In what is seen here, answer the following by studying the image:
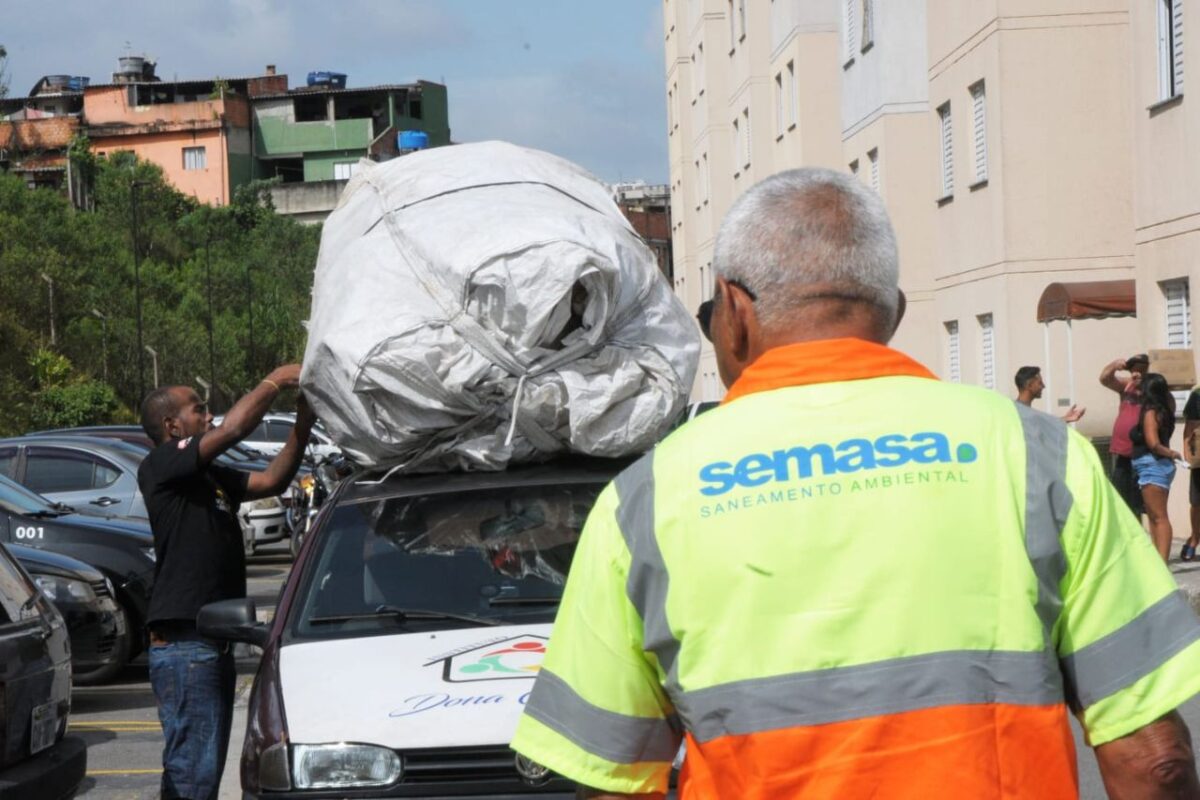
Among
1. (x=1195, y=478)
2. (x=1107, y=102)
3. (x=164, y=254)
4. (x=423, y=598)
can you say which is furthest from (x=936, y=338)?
(x=164, y=254)

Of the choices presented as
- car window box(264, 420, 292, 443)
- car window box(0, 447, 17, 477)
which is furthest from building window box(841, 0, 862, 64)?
car window box(0, 447, 17, 477)

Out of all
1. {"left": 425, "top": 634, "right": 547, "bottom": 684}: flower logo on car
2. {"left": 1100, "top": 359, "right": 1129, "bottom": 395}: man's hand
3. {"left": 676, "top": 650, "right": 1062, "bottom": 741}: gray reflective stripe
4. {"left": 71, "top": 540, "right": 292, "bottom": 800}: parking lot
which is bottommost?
{"left": 71, "top": 540, "right": 292, "bottom": 800}: parking lot

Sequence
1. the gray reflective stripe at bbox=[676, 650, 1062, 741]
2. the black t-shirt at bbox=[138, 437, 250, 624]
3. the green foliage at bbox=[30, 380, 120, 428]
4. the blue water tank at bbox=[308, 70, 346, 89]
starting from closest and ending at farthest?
the gray reflective stripe at bbox=[676, 650, 1062, 741]
the black t-shirt at bbox=[138, 437, 250, 624]
the green foliage at bbox=[30, 380, 120, 428]
the blue water tank at bbox=[308, 70, 346, 89]

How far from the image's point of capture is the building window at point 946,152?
2530 centimetres

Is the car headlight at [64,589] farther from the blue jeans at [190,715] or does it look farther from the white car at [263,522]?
the white car at [263,522]

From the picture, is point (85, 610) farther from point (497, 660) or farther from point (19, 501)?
point (497, 660)

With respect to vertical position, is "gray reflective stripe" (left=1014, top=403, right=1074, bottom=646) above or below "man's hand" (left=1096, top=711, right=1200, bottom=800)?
above

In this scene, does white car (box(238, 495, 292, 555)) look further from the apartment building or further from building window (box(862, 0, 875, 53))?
building window (box(862, 0, 875, 53))

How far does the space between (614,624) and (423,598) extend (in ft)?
13.1

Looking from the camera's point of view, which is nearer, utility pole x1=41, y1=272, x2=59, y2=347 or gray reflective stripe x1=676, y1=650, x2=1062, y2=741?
gray reflective stripe x1=676, y1=650, x2=1062, y2=741

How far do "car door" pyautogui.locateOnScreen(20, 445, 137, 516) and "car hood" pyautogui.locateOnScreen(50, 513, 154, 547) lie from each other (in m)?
4.21

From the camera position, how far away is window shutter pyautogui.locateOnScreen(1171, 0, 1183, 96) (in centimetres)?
1744

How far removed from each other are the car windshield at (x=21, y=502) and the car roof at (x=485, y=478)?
793cm

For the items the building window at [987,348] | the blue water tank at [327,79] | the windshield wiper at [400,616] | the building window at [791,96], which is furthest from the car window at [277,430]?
the blue water tank at [327,79]
